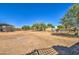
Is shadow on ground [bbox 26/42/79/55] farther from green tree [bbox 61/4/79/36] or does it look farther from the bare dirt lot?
green tree [bbox 61/4/79/36]

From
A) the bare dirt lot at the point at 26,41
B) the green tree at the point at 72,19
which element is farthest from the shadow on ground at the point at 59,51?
the green tree at the point at 72,19

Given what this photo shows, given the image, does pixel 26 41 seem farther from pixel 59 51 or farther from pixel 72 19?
pixel 72 19

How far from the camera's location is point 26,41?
8.52 m

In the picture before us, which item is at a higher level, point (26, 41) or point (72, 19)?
point (72, 19)

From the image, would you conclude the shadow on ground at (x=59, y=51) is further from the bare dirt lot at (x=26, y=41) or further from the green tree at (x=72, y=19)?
the green tree at (x=72, y=19)

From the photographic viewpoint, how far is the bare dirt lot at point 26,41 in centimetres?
851

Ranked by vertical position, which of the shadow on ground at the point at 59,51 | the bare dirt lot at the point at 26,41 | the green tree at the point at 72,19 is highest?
the green tree at the point at 72,19

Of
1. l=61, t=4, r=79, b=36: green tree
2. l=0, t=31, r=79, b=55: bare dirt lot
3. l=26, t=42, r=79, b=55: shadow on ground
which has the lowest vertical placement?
l=26, t=42, r=79, b=55: shadow on ground

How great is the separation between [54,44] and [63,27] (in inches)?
8.4

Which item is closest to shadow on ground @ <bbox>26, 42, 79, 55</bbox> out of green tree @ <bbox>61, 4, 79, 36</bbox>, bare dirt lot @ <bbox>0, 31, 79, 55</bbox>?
bare dirt lot @ <bbox>0, 31, 79, 55</bbox>

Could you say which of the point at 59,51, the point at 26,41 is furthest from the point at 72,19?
the point at 26,41

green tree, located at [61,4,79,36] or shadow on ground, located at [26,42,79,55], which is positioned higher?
green tree, located at [61,4,79,36]

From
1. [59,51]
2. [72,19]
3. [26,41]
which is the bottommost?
[59,51]

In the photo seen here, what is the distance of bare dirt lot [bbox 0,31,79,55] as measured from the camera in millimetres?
8508
